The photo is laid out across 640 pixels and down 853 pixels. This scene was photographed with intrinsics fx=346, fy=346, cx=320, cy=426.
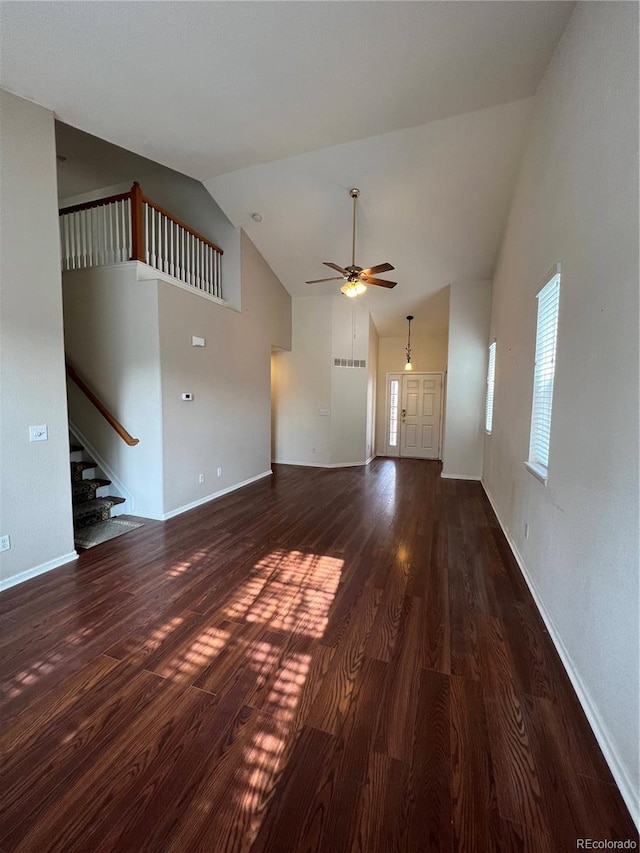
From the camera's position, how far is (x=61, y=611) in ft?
7.45

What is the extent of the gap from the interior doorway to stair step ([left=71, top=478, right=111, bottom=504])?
6287 millimetres

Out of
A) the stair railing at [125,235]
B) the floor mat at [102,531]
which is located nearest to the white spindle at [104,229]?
the stair railing at [125,235]

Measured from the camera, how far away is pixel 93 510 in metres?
3.70

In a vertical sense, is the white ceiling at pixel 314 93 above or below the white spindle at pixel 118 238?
above

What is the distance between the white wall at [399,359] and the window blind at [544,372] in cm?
529

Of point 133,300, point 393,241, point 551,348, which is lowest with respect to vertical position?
point 551,348

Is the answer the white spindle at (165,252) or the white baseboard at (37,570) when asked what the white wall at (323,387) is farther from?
the white baseboard at (37,570)

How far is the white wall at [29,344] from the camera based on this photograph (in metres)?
2.43

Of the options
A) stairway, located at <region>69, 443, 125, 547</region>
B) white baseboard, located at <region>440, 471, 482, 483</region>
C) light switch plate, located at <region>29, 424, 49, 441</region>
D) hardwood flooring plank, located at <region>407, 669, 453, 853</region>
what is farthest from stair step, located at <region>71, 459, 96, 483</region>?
white baseboard, located at <region>440, 471, 482, 483</region>

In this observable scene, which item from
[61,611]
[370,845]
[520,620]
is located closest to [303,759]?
[370,845]

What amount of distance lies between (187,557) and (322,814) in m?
2.22

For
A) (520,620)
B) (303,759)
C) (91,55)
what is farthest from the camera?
Answer: (91,55)

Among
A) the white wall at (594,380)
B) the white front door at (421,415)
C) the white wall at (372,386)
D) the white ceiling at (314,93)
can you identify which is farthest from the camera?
the white front door at (421,415)

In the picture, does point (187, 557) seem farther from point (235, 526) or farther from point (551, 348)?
point (551, 348)
